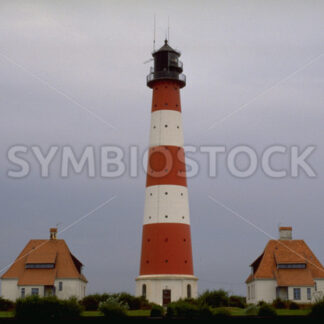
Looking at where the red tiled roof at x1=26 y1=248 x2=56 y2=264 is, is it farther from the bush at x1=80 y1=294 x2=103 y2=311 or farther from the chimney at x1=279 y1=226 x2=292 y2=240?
the chimney at x1=279 y1=226 x2=292 y2=240

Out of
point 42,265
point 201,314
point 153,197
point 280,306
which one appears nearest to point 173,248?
point 153,197

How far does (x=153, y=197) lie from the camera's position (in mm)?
57469

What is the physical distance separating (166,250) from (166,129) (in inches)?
415

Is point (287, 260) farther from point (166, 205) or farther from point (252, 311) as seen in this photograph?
point (252, 311)

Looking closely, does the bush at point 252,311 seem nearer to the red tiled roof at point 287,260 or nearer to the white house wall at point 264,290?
the red tiled roof at point 287,260

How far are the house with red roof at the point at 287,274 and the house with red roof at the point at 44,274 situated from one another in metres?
17.1

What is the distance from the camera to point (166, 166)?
57.4m

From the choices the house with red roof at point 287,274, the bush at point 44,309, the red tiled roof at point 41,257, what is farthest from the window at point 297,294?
the bush at point 44,309

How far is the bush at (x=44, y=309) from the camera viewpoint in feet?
116

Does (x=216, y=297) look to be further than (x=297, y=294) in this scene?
No

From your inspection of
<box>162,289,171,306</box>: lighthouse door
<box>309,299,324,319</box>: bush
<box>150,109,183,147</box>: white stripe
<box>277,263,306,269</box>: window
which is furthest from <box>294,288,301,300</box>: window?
<box>309,299,324,319</box>: bush

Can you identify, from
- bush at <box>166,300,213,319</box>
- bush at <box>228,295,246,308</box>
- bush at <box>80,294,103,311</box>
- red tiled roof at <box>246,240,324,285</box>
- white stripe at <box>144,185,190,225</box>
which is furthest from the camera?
red tiled roof at <box>246,240,324,285</box>

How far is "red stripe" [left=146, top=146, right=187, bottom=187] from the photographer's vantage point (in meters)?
57.4

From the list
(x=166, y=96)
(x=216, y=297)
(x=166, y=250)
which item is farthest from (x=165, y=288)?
(x=166, y=96)
